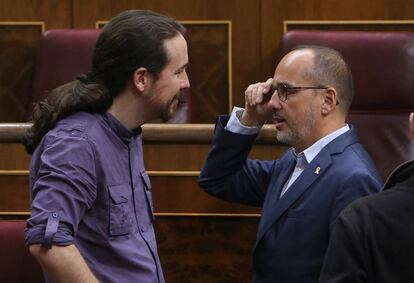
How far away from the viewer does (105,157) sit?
2.29 ft

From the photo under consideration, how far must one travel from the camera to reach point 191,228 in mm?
1049

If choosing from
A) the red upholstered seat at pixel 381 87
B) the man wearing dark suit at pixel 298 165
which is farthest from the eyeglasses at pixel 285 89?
the red upholstered seat at pixel 381 87

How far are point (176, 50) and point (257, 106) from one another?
15 centimetres

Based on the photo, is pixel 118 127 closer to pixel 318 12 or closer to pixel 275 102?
pixel 275 102

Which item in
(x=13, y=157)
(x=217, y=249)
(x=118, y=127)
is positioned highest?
(x=118, y=127)

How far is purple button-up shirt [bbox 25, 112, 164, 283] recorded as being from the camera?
25.2 inches

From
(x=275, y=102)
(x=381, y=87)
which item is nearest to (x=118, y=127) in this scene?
(x=275, y=102)

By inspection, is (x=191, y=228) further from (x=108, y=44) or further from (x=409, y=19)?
(x=409, y=19)

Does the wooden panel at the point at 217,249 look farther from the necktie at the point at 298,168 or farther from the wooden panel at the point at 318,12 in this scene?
the wooden panel at the point at 318,12

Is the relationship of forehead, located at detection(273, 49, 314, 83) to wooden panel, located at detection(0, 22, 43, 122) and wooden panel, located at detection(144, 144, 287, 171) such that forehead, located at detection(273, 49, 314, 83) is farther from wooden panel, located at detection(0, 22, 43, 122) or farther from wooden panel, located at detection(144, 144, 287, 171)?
wooden panel, located at detection(0, 22, 43, 122)

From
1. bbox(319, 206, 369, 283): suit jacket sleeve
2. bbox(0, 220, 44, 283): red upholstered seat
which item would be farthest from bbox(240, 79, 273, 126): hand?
bbox(319, 206, 369, 283): suit jacket sleeve

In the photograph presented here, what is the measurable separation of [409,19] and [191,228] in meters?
0.65

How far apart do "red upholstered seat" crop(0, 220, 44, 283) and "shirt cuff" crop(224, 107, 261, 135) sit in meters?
0.25

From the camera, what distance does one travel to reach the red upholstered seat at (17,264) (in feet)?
2.87
